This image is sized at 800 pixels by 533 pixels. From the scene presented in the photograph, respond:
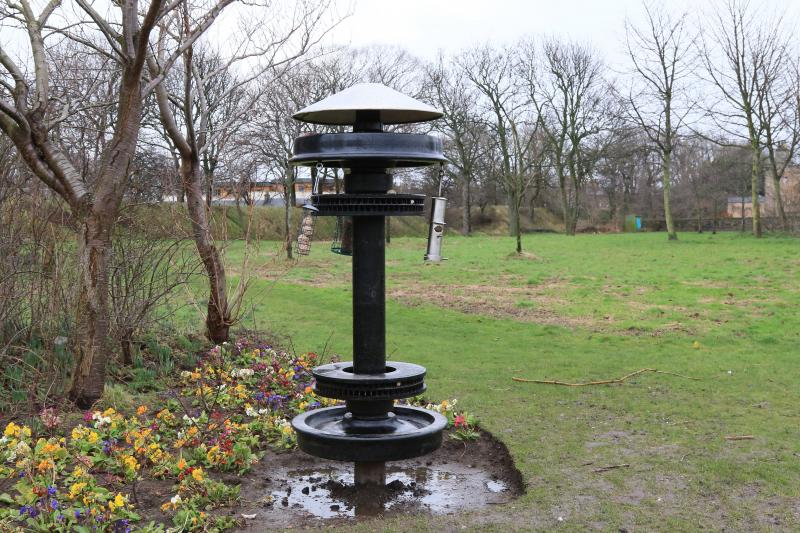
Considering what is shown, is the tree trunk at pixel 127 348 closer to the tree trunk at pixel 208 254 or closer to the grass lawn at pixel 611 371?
the tree trunk at pixel 208 254

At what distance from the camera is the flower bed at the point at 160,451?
459cm

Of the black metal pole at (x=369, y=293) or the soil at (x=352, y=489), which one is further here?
the black metal pole at (x=369, y=293)

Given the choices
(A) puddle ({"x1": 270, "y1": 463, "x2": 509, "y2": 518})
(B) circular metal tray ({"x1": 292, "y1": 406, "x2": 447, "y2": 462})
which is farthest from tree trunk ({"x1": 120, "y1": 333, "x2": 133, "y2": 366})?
(B) circular metal tray ({"x1": 292, "y1": 406, "x2": 447, "y2": 462})

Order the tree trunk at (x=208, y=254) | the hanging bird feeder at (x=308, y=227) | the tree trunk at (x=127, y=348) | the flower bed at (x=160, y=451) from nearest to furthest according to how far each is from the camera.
→ the flower bed at (x=160, y=451), the hanging bird feeder at (x=308, y=227), the tree trunk at (x=127, y=348), the tree trunk at (x=208, y=254)

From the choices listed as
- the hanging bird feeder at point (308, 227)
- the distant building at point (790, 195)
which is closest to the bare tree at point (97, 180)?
the hanging bird feeder at point (308, 227)

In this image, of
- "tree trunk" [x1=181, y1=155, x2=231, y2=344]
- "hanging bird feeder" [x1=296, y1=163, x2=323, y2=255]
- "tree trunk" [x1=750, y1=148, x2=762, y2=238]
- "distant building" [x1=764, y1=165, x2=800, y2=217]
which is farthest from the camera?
"distant building" [x1=764, y1=165, x2=800, y2=217]

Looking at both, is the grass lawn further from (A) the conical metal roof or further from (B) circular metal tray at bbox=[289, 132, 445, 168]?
(A) the conical metal roof

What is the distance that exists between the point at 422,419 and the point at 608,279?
15.7 meters

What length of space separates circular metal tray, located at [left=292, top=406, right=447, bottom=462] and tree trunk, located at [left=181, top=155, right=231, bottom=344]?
4208 mm

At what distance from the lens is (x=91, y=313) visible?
663 cm

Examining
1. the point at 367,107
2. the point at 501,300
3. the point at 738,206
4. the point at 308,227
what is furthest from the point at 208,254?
the point at 738,206

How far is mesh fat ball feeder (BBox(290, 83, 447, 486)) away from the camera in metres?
5.15

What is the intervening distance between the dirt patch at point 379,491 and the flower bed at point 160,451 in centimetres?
17

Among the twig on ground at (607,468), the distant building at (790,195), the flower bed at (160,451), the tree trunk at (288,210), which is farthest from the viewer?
the distant building at (790,195)
